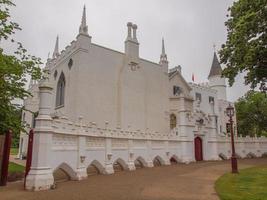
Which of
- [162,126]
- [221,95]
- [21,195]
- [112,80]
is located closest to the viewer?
[21,195]

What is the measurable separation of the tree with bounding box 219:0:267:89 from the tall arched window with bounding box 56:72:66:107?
14.7m

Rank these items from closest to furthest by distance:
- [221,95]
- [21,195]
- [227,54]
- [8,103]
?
1. [21,195]
2. [8,103]
3. [227,54]
4. [221,95]

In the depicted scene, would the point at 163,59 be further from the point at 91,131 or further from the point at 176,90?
the point at 91,131

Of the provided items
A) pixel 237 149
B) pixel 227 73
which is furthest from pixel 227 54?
pixel 237 149

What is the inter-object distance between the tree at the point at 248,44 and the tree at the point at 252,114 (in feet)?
98.4

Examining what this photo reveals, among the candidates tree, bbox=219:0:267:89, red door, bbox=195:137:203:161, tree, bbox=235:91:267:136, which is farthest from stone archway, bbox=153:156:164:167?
tree, bbox=235:91:267:136

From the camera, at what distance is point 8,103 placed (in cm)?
1321

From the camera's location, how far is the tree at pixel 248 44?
14656 millimetres

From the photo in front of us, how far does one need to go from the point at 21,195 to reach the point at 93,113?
13.9 meters

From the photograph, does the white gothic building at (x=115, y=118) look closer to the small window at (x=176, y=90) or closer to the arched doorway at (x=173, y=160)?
the arched doorway at (x=173, y=160)

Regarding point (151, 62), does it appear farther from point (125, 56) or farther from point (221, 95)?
point (221, 95)

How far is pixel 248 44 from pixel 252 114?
34.9m

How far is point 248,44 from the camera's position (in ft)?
50.7

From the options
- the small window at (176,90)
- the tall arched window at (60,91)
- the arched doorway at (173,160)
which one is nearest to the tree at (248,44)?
A: the arched doorway at (173,160)
